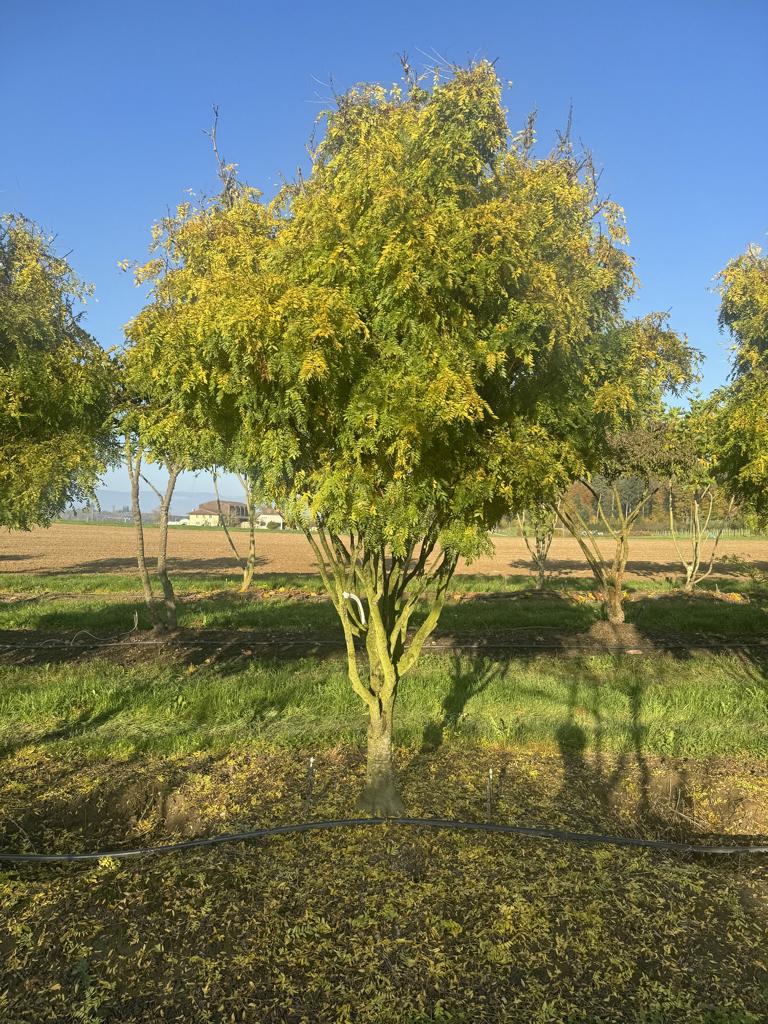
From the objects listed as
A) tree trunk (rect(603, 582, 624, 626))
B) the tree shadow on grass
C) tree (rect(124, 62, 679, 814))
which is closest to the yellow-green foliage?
tree (rect(124, 62, 679, 814))

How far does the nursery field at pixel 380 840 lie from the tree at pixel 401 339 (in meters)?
1.46

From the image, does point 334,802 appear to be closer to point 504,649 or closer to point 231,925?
point 231,925

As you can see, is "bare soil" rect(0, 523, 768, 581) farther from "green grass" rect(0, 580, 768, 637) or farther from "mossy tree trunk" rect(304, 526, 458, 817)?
"mossy tree trunk" rect(304, 526, 458, 817)

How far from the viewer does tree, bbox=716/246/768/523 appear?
26.8 feet

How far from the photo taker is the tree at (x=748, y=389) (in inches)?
321

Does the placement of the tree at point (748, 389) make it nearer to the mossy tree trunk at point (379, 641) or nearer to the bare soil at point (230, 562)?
the mossy tree trunk at point (379, 641)

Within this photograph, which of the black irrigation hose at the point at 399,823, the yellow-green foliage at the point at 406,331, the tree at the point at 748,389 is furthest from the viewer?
the tree at the point at 748,389

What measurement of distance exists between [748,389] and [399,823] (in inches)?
285

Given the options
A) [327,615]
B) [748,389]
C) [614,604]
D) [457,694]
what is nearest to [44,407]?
[457,694]

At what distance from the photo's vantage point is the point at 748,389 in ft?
28.9

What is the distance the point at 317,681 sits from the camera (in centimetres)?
1148

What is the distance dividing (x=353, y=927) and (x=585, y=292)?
6274 mm

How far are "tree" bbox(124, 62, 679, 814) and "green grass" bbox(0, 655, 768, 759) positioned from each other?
2.80 metres

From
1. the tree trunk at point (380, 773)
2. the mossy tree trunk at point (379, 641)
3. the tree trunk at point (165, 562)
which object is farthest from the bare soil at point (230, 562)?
the tree trunk at point (380, 773)
